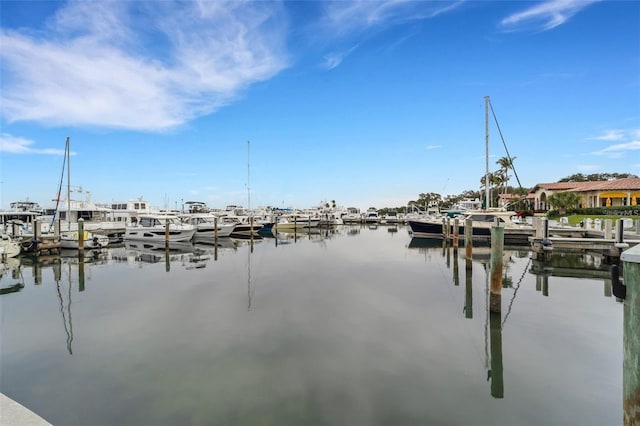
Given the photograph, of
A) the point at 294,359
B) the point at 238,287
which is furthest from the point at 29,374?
the point at 238,287

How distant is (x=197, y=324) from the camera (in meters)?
10.2

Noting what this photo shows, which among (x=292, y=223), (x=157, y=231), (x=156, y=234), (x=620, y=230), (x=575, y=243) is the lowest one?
(x=292, y=223)

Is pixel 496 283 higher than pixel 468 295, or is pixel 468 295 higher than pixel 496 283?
pixel 496 283

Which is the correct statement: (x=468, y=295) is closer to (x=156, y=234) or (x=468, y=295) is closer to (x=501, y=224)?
(x=501, y=224)

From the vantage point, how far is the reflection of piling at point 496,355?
6.51 metres

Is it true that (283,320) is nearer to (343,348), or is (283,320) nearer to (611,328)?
(343,348)

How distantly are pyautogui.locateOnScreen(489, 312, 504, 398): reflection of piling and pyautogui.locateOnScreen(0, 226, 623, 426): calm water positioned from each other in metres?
0.05

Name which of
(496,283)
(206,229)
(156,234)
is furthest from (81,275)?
(206,229)

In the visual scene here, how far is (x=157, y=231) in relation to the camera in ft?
114

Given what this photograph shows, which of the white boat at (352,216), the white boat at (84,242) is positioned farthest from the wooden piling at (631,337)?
the white boat at (352,216)

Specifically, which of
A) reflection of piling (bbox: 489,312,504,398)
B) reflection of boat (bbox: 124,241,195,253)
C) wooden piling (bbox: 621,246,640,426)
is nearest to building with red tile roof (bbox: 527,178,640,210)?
reflection of piling (bbox: 489,312,504,398)

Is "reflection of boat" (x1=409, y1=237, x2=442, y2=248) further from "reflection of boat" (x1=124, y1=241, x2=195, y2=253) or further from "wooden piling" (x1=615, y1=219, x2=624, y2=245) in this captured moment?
"reflection of boat" (x1=124, y1=241, x2=195, y2=253)

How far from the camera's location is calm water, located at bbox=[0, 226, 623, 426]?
230 inches

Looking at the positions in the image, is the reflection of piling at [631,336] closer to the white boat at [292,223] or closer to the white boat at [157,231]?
the white boat at [157,231]
